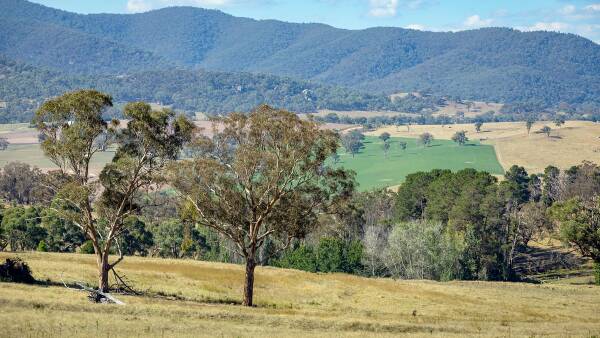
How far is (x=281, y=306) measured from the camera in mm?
52281

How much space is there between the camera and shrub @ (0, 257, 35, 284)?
48000 millimetres

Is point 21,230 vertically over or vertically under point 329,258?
over

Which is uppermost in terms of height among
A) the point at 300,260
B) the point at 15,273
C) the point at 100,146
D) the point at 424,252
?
the point at 100,146

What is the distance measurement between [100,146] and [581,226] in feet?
168

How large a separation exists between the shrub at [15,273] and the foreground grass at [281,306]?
2.87 m

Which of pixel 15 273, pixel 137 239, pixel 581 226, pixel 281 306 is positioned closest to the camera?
pixel 15 273

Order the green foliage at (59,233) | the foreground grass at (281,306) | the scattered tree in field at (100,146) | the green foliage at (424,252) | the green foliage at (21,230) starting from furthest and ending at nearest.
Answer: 1. the green foliage at (59,233)
2. the green foliage at (424,252)
3. the green foliage at (21,230)
4. the scattered tree in field at (100,146)
5. the foreground grass at (281,306)

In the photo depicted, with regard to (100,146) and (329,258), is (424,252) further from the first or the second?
(100,146)

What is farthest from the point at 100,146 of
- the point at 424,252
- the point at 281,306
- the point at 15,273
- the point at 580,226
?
the point at 424,252

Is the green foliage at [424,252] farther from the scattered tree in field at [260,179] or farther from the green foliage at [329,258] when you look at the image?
the scattered tree in field at [260,179]

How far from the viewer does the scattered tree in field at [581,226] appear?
256 ft

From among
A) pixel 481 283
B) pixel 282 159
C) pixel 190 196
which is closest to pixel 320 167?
pixel 282 159

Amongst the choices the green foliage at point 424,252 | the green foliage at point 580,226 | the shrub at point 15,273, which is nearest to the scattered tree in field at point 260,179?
the shrub at point 15,273

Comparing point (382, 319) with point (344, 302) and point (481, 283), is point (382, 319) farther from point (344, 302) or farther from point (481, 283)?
point (481, 283)
